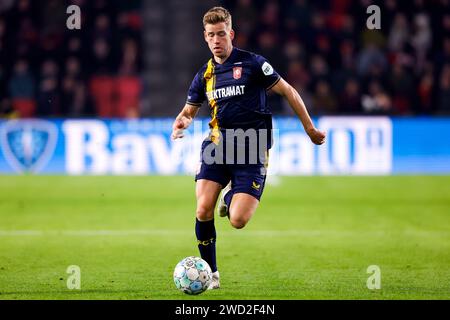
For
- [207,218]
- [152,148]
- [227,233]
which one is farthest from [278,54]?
[207,218]

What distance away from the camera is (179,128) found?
6.91 meters

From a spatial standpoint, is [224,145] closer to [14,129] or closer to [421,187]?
[421,187]

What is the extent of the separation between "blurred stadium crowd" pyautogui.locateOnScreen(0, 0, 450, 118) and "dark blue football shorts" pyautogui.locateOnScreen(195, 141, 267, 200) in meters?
10.1

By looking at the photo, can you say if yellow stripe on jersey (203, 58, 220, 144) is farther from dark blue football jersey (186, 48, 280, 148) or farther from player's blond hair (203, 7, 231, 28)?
player's blond hair (203, 7, 231, 28)

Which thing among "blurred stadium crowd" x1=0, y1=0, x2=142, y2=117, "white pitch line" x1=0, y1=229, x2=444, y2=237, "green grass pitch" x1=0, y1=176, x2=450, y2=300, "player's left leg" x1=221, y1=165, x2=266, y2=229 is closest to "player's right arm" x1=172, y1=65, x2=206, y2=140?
"player's left leg" x1=221, y1=165, x2=266, y2=229

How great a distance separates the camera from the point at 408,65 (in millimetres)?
18875

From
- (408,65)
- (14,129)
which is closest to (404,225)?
(14,129)

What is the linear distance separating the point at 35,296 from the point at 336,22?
14.4m

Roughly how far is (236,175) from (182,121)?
1.96ft

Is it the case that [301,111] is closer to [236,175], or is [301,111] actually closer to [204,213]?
[236,175]

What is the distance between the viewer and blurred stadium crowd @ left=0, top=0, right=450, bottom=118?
1788 centimetres

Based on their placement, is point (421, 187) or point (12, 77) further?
point (12, 77)

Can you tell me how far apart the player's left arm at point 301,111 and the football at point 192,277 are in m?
1.29
